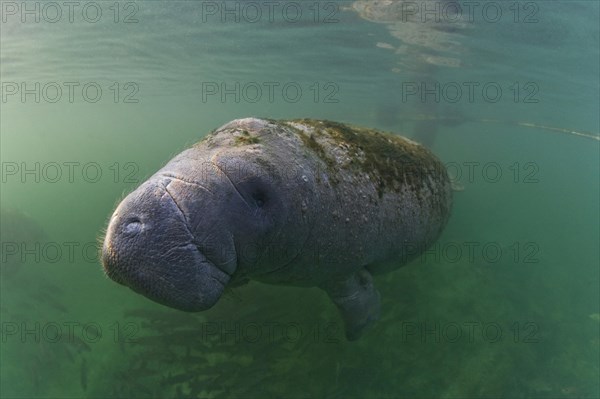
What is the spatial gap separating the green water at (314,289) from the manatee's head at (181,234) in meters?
0.63

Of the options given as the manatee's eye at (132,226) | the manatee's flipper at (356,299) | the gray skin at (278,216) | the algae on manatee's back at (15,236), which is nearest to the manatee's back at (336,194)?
the gray skin at (278,216)

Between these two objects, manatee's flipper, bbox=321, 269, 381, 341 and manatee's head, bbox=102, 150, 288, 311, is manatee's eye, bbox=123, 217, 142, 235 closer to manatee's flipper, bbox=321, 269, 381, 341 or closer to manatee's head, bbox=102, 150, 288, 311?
manatee's head, bbox=102, 150, 288, 311

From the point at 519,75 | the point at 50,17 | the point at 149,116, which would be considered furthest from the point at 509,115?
the point at 149,116

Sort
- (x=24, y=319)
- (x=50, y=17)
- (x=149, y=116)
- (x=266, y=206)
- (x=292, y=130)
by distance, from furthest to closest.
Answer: (x=149, y=116)
(x=50, y=17)
(x=24, y=319)
(x=292, y=130)
(x=266, y=206)

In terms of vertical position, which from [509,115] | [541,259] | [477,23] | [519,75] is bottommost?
[541,259]

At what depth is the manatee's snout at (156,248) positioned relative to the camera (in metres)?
1.85

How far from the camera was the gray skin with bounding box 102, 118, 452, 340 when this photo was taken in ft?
6.23

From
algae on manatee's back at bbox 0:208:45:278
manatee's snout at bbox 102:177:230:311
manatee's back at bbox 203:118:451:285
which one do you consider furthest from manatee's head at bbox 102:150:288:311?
algae on manatee's back at bbox 0:208:45:278

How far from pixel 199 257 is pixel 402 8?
358 inches

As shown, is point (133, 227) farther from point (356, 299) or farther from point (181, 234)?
point (356, 299)

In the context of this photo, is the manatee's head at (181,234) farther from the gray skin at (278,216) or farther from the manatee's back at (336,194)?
the manatee's back at (336,194)

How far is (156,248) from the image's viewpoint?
1850mm

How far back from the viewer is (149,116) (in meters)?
37.8

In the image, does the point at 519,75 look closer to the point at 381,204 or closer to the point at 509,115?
the point at 509,115
